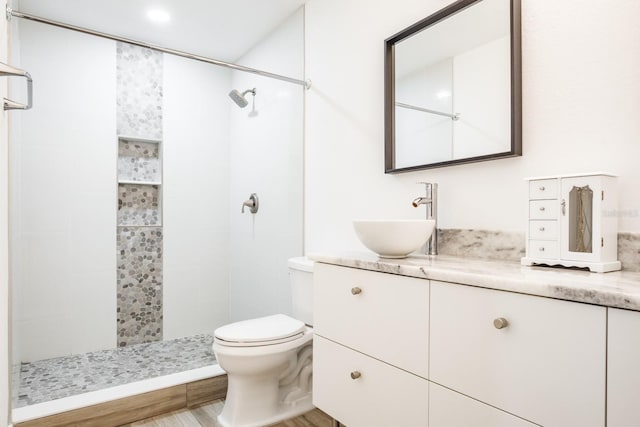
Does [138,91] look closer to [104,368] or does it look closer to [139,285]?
[139,285]

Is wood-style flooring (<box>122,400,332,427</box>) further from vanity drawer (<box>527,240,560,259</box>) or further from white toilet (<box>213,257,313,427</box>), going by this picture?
vanity drawer (<box>527,240,560,259</box>)

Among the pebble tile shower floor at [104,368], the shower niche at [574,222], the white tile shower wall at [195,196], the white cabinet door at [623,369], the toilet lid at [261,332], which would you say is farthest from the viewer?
the white tile shower wall at [195,196]

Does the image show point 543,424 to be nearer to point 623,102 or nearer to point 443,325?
point 443,325

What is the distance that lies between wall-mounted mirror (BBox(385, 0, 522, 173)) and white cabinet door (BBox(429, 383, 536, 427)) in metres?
0.81

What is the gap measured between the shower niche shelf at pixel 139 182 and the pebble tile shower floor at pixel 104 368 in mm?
939

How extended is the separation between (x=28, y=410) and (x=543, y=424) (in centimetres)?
204

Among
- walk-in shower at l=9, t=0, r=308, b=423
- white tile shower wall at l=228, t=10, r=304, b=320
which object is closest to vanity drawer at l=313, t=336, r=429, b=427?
walk-in shower at l=9, t=0, r=308, b=423

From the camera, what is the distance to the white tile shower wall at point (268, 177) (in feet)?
8.53

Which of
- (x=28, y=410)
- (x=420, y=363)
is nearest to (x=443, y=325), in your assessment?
(x=420, y=363)

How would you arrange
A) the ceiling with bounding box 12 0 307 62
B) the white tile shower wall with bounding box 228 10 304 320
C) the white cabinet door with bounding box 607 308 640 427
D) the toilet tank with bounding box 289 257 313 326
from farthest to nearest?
the white tile shower wall with bounding box 228 10 304 320 → the ceiling with bounding box 12 0 307 62 → the toilet tank with bounding box 289 257 313 326 → the white cabinet door with bounding box 607 308 640 427

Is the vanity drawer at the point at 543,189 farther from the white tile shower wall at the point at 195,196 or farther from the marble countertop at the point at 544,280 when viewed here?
the white tile shower wall at the point at 195,196

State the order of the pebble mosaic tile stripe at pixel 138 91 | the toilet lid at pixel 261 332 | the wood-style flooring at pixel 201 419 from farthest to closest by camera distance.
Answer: the pebble mosaic tile stripe at pixel 138 91
the wood-style flooring at pixel 201 419
the toilet lid at pixel 261 332

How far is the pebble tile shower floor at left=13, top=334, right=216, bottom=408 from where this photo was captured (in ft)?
7.14

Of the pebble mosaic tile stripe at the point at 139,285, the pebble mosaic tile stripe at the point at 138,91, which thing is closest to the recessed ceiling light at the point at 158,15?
the pebble mosaic tile stripe at the point at 138,91
